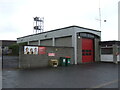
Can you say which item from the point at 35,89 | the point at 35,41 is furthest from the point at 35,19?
the point at 35,89

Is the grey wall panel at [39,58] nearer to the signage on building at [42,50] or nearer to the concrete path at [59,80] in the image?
the signage on building at [42,50]

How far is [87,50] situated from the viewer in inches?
715

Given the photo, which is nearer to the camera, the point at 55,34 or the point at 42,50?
the point at 42,50

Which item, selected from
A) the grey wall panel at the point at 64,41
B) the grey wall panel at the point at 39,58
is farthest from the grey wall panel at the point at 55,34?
the grey wall panel at the point at 39,58

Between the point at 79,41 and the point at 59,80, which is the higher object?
the point at 79,41

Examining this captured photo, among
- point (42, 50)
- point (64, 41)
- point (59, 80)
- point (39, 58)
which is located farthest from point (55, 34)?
point (59, 80)

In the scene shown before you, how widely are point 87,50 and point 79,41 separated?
257 cm

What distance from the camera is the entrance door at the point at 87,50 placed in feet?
57.1

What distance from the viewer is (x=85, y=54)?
17.6 meters

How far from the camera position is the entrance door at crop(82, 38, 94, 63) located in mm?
17397

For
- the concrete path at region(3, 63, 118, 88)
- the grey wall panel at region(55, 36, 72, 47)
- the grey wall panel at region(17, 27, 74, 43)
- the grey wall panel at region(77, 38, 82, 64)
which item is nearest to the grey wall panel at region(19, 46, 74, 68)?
the grey wall panel at region(77, 38, 82, 64)

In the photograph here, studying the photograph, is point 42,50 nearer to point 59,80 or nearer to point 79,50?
point 79,50

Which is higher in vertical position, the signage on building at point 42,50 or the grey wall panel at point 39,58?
the signage on building at point 42,50

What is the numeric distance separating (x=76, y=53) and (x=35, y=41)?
11.5 metres
